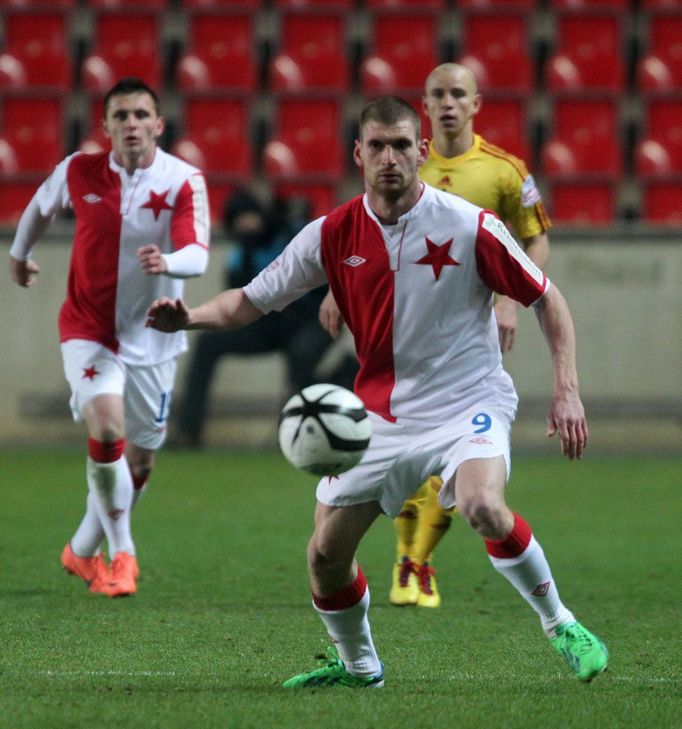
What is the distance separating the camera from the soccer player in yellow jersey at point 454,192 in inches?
264

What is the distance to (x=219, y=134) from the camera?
573 inches

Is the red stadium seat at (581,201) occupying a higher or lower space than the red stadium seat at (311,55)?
lower

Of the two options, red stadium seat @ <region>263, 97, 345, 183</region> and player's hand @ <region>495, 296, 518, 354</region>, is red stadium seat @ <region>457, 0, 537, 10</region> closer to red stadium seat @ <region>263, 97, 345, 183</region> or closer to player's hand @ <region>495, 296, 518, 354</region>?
red stadium seat @ <region>263, 97, 345, 183</region>

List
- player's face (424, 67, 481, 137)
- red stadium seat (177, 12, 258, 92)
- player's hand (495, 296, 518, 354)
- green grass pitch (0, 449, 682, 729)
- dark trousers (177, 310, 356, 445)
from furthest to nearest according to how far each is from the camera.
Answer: red stadium seat (177, 12, 258, 92) → dark trousers (177, 310, 356, 445) → player's face (424, 67, 481, 137) → player's hand (495, 296, 518, 354) → green grass pitch (0, 449, 682, 729)

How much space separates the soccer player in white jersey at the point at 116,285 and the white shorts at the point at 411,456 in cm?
220

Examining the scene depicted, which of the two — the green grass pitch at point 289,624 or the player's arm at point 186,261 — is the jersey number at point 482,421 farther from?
the player's arm at point 186,261

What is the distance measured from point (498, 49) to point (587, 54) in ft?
2.90

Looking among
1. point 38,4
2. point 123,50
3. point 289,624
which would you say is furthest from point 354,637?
point 38,4

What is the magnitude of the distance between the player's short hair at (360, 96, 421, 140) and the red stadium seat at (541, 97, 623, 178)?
31.8 feet

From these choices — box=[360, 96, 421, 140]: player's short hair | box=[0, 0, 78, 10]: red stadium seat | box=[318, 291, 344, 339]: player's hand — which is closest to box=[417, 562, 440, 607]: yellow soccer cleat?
box=[318, 291, 344, 339]: player's hand

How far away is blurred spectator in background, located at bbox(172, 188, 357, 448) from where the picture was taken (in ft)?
41.6

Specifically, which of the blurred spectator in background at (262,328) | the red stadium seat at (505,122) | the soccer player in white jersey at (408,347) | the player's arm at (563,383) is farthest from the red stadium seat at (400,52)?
the player's arm at (563,383)

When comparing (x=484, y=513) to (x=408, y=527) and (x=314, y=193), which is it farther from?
(x=314, y=193)

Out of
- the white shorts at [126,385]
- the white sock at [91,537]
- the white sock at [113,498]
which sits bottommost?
the white sock at [91,537]
